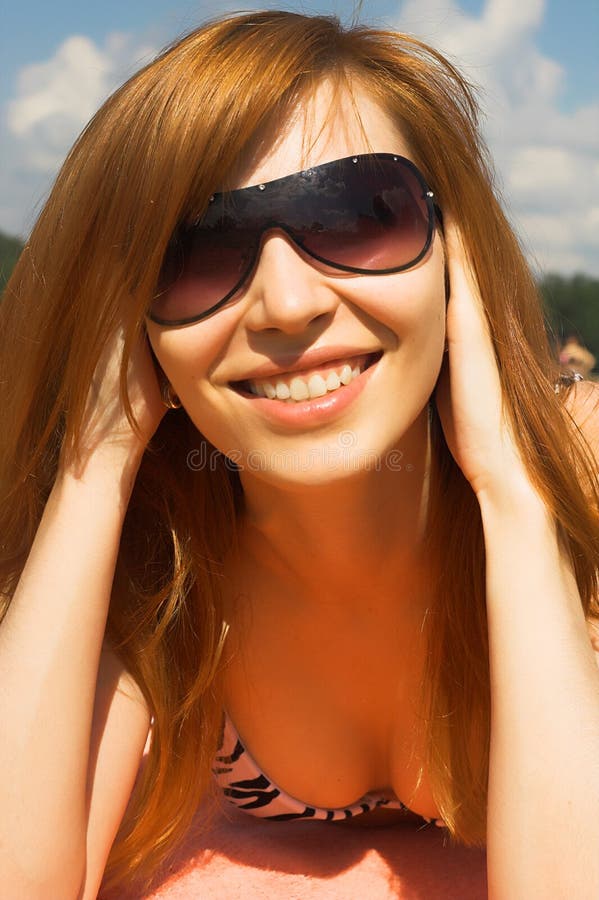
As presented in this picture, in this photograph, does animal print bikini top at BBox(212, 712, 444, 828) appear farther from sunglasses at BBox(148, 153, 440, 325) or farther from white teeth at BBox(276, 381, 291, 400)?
sunglasses at BBox(148, 153, 440, 325)

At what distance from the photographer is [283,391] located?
211 cm

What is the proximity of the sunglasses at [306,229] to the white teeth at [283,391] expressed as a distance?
0.69ft

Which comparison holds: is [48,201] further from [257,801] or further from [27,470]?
[257,801]

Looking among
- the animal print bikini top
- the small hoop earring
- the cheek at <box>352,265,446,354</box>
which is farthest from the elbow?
the cheek at <box>352,265,446,354</box>

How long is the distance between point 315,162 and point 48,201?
0.70 m

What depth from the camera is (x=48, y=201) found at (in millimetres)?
2350

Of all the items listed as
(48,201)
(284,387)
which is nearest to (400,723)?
(284,387)

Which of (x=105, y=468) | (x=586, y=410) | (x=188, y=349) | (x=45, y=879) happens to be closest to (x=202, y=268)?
(x=188, y=349)

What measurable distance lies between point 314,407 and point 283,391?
0.25 ft

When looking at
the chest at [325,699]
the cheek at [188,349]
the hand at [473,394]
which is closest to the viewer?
the cheek at [188,349]

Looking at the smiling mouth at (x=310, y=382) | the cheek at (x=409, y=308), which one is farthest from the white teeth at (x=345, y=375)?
the cheek at (x=409, y=308)

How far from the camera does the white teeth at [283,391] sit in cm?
211

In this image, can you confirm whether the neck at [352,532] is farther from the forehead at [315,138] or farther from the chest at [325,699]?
the forehead at [315,138]

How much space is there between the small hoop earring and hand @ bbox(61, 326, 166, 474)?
0.03 metres
